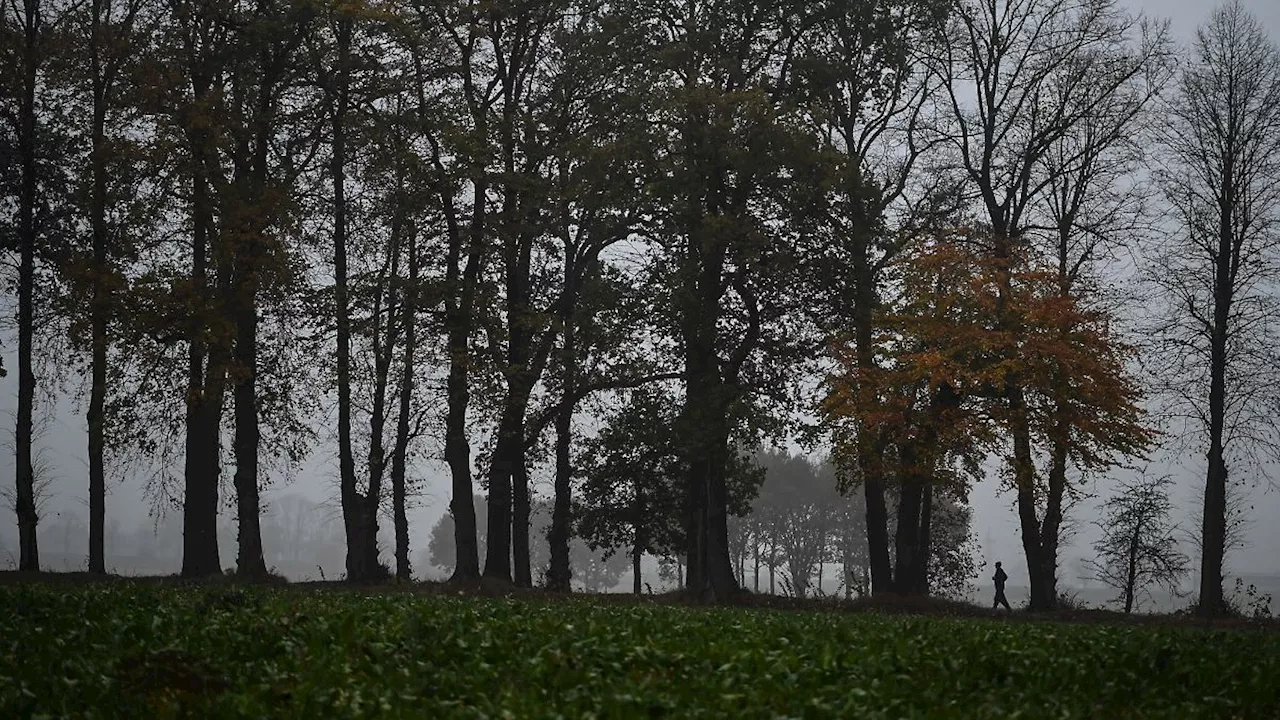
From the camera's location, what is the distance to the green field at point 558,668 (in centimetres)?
930

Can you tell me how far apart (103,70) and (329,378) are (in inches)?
383

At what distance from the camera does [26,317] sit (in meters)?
28.5

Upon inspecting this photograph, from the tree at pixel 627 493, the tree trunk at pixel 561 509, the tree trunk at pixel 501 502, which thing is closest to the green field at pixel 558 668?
the tree trunk at pixel 501 502

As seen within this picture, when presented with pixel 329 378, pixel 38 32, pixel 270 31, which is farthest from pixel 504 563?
pixel 38 32

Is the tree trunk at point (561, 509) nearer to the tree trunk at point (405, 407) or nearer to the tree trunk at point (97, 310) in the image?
the tree trunk at point (405, 407)

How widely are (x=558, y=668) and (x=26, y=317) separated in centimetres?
2337

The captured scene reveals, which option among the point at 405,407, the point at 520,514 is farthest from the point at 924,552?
the point at 405,407

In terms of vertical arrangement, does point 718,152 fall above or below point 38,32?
below

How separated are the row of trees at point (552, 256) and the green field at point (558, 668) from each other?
1418 cm

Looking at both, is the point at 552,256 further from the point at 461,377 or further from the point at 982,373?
the point at 982,373

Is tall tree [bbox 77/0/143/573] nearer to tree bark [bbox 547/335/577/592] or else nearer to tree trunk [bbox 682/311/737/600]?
tree bark [bbox 547/335/577/592]

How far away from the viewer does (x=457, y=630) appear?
12234 millimetres

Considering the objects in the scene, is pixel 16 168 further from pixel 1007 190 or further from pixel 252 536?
pixel 1007 190

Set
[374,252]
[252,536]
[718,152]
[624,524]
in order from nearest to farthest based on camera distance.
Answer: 1. [718,152]
2. [252,536]
3. [374,252]
4. [624,524]
